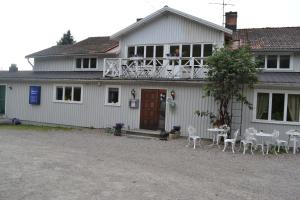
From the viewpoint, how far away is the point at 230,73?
14562 mm

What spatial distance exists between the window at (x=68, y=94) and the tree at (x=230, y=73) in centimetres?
869

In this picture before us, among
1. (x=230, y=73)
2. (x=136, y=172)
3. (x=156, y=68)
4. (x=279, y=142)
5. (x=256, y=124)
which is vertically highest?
(x=156, y=68)

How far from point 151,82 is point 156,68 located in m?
0.82

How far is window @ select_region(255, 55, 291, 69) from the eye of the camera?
1748cm

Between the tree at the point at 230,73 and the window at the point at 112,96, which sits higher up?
the tree at the point at 230,73

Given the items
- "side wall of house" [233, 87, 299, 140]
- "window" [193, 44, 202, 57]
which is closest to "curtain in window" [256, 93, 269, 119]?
"side wall of house" [233, 87, 299, 140]

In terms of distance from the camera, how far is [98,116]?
20.2m

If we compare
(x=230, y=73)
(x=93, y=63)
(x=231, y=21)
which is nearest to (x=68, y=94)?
(x=93, y=63)

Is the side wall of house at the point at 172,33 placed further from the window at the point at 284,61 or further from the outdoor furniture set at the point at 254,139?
the outdoor furniture set at the point at 254,139

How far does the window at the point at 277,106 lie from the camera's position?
1547 cm

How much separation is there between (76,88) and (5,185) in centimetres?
1373

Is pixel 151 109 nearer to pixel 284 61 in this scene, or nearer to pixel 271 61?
pixel 271 61

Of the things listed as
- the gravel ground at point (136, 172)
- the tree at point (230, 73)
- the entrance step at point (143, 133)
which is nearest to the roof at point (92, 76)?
the tree at point (230, 73)

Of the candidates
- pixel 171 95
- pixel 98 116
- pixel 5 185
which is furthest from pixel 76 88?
pixel 5 185
